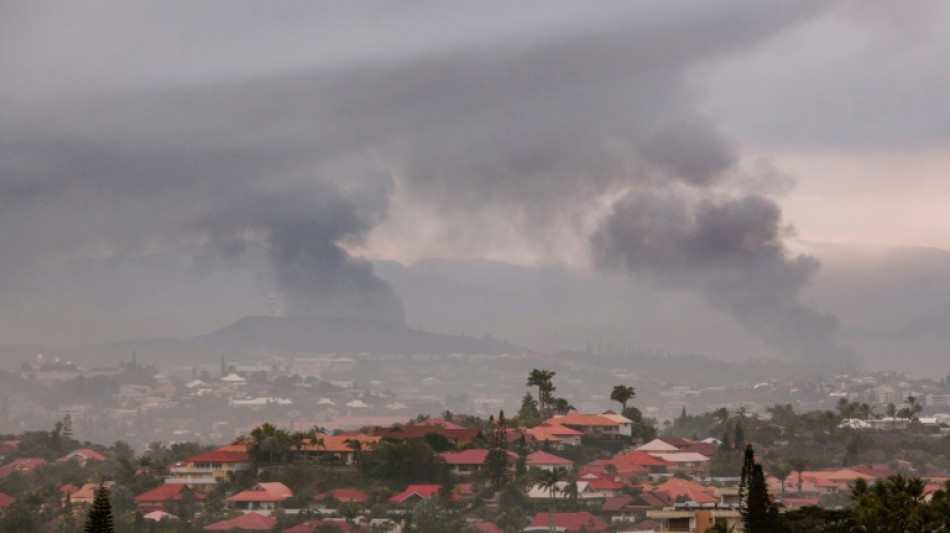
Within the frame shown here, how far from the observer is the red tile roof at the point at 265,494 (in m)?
140

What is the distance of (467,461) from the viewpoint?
14925cm

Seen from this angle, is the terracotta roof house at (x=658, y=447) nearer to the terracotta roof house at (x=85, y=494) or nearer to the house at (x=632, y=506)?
the house at (x=632, y=506)

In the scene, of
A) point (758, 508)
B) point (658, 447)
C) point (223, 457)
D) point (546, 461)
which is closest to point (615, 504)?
point (546, 461)

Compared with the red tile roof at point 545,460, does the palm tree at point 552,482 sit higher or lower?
lower

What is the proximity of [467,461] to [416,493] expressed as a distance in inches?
435

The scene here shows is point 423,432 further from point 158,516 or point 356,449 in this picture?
point 158,516

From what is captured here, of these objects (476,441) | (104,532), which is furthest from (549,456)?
(104,532)

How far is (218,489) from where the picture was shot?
481 ft

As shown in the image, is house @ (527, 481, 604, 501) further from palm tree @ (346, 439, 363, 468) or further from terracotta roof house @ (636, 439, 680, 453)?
terracotta roof house @ (636, 439, 680, 453)

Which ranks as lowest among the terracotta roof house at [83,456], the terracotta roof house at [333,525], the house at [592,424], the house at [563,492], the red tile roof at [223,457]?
the terracotta roof house at [333,525]

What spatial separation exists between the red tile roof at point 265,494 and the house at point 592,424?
4152 cm

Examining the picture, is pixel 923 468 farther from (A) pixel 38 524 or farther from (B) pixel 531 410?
(A) pixel 38 524

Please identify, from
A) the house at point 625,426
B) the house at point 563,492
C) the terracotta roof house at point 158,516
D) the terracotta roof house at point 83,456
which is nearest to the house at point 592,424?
the house at point 625,426

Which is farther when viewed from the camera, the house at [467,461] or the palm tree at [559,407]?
the palm tree at [559,407]
